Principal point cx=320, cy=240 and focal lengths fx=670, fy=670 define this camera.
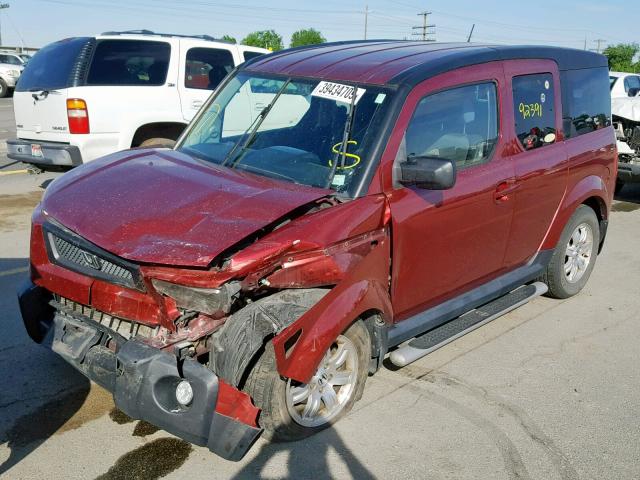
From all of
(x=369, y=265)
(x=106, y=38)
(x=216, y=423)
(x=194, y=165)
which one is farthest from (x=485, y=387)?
(x=106, y=38)

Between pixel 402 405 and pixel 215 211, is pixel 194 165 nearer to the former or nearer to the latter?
pixel 215 211

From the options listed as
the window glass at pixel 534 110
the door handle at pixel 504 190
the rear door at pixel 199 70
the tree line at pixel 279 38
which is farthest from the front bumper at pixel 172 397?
the tree line at pixel 279 38

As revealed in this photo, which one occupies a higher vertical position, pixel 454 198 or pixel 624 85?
pixel 454 198

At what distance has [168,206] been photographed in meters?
3.43

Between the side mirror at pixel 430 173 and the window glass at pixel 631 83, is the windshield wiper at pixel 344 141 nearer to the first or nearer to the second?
the side mirror at pixel 430 173

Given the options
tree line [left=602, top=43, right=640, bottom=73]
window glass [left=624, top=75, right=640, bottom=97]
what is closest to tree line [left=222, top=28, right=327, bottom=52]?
tree line [left=602, top=43, right=640, bottom=73]

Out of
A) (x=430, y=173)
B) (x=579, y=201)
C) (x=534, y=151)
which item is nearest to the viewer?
(x=430, y=173)

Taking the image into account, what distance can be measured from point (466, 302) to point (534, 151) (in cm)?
123

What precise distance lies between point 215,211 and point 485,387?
213cm

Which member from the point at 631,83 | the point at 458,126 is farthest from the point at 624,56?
the point at 458,126

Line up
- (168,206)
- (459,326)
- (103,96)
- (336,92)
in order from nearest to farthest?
(168,206) < (336,92) < (459,326) < (103,96)

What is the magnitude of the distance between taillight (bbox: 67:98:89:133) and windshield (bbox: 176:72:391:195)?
13.9 ft

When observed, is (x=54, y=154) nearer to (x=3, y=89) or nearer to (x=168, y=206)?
(x=168, y=206)

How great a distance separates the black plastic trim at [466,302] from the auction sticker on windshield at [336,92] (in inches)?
54.4
